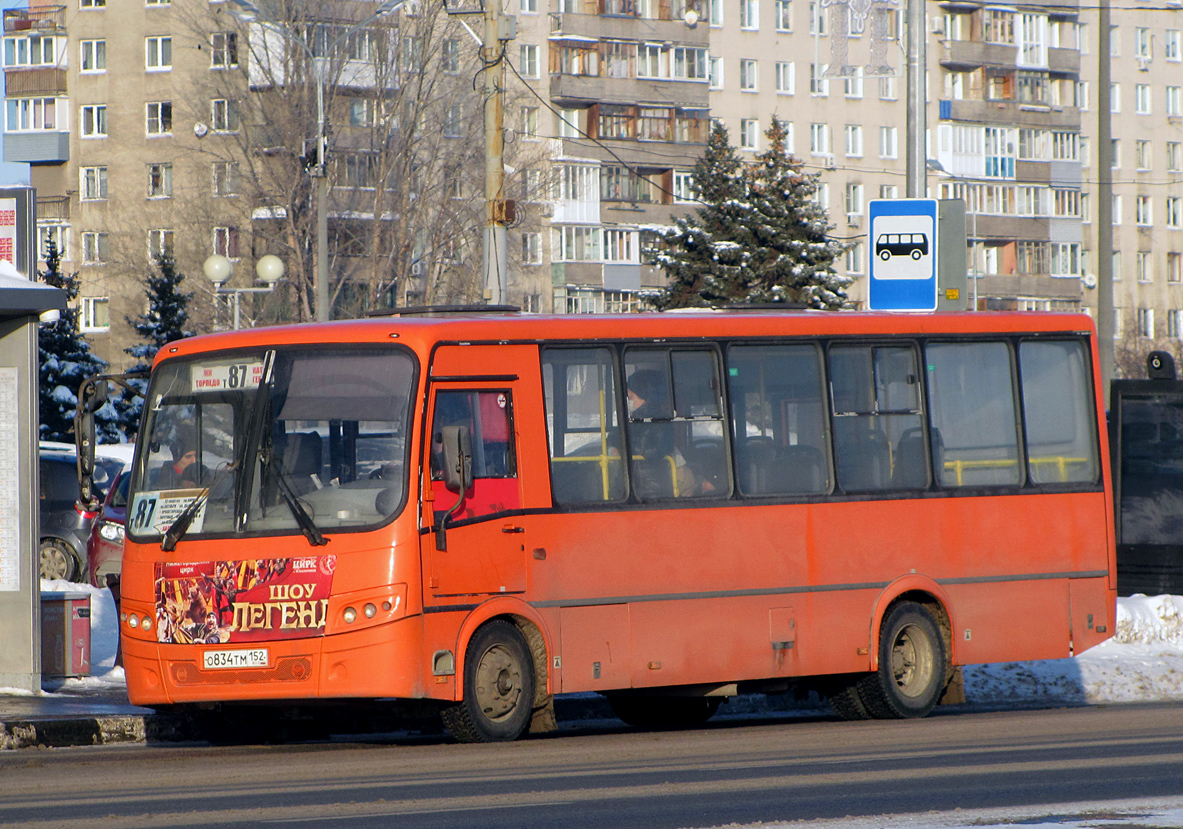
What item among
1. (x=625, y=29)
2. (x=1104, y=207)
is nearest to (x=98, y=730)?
(x=1104, y=207)

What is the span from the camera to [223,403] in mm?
12938

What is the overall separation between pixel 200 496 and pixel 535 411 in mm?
2135

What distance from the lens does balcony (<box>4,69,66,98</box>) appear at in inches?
3236

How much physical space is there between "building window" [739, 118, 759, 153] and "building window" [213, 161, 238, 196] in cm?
3878

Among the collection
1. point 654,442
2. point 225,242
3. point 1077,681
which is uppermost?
point 225,242

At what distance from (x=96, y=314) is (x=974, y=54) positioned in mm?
41161

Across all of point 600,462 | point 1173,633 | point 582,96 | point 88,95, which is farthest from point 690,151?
point 600,462

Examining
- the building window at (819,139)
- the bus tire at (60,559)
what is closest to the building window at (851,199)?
the building window at (819,139)

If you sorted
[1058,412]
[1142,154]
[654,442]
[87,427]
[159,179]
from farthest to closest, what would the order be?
1. [1142,154]
2. [159,179]
3. [1058,412]
4. [654,442]
5. [87,427]

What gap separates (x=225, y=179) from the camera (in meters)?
58.8

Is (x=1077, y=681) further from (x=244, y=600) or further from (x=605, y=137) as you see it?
(x=605, y=137)

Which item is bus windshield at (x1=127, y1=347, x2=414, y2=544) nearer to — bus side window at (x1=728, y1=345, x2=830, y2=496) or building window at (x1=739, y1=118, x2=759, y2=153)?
bus side window at (x1=728, y1=345, x2=830, y2=496)

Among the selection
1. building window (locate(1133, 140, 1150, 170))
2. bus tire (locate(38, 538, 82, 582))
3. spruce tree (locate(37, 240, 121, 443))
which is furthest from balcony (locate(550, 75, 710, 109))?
bus tire (locate(38, 538, 82, 582))

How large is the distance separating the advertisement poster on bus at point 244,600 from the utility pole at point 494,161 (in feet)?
33.5
